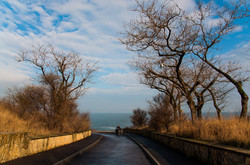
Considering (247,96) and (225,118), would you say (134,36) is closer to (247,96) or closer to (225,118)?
(225,118)

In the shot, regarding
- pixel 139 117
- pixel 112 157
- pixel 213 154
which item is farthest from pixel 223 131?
pixel 139 117

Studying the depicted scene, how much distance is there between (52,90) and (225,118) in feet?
63.0

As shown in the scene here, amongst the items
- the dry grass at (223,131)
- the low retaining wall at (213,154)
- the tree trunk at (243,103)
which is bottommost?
the low retaining wall at (213,154)

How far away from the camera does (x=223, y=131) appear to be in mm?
9812

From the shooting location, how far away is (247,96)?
1383 centimetres

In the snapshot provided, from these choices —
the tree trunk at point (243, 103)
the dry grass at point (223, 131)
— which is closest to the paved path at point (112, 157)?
the dry grass at point (223, 131)

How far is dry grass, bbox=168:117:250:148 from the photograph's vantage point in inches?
333

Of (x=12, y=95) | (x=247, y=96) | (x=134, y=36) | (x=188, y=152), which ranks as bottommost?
(x=188, y=152)

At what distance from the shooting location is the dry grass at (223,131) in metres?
8.45

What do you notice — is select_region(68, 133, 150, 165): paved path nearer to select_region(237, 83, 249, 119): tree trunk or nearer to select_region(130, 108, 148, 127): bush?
select_region(237, 83, 249, 119): tree trunk

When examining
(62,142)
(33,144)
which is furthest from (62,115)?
(33,144)

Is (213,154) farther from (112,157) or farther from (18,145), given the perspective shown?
(18,145)

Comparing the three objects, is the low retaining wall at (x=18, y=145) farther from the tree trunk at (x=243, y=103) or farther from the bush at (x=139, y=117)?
the bush at (x=139, y=117)

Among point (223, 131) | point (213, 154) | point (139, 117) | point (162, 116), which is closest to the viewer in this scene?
point (213, 154)
